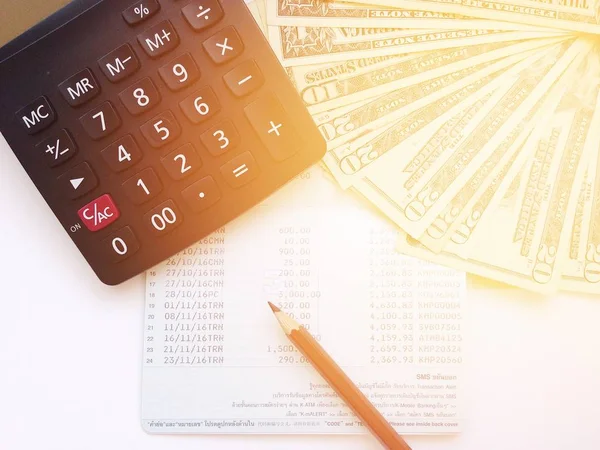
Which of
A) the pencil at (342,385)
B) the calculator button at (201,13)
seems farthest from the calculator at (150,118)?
the pencil at (342,385)

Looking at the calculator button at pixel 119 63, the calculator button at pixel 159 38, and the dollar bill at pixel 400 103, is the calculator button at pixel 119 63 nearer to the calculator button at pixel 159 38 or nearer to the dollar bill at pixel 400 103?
the calculator button at pixel 159 38


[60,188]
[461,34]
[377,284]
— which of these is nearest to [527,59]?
[461,34]

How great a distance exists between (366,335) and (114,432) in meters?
0.24

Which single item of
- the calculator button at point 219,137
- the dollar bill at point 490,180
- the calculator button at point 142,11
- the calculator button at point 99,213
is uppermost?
the calculator button at point 142,11

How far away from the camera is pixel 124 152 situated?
1.49 ft

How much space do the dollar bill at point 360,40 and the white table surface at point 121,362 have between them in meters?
0.22

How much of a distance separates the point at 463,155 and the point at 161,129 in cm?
26

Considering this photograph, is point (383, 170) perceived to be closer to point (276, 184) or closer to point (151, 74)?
point (276, 184)

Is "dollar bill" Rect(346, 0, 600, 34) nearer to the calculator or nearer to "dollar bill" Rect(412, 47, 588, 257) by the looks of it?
"dollar bill" Rect(412, 47, 588, 257)

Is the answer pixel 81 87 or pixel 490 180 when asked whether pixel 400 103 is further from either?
pixel 81 87

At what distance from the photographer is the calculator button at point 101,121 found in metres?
0.45

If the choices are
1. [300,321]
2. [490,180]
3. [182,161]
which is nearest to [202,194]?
[182,161]

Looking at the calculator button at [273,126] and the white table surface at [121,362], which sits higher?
the calculator button at [273,126]

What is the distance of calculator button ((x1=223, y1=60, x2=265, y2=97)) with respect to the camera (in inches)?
17.6
